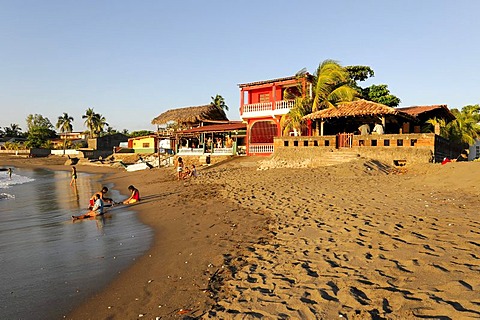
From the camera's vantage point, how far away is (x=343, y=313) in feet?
11.0

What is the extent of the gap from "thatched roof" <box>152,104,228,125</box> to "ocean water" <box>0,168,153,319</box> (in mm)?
23814

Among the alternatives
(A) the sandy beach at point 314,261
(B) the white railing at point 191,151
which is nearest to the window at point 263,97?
(B) the white railing at point 191,151

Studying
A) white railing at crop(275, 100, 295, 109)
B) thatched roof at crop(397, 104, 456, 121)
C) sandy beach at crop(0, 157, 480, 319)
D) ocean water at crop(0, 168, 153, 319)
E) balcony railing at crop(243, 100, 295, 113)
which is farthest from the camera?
balcony railing at crop(243, 100, 295, 113)

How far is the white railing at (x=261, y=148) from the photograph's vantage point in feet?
82.4

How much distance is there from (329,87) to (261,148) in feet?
23.9

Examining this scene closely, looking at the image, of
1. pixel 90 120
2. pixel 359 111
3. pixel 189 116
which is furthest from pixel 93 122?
pixel 359 111

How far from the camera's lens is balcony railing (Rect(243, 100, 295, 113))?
24.1 m

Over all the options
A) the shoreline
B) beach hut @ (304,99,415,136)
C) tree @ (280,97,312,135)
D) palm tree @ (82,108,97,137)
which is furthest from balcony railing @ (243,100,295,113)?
palm tree @ (82,108,97,137)

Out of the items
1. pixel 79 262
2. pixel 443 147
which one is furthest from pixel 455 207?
pixel 443 147

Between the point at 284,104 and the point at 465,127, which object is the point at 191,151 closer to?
the point at 284,104

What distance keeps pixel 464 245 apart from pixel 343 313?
2957 mm

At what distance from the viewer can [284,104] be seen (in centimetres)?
2436

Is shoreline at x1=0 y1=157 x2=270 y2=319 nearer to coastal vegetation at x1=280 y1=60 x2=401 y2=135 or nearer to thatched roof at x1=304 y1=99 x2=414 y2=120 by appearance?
thatched roof at x1=304 y1=99 x2=414 y2=120

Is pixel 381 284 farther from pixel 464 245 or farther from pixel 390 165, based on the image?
pixel 390 165
